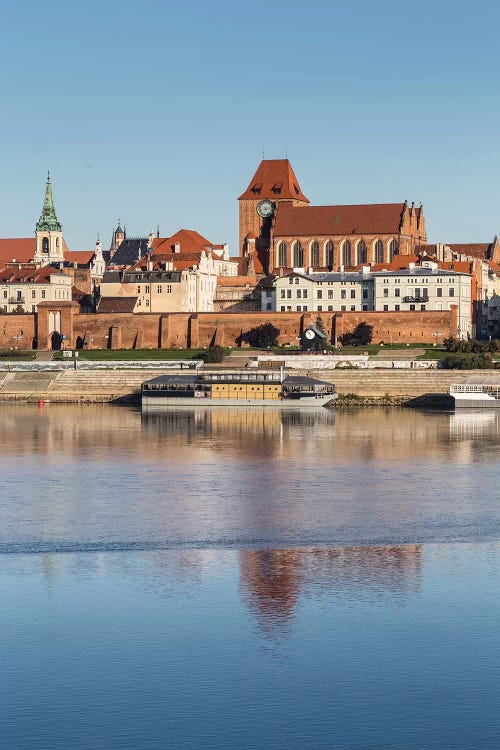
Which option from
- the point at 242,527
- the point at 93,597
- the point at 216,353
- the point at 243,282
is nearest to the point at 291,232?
the point at 243,282

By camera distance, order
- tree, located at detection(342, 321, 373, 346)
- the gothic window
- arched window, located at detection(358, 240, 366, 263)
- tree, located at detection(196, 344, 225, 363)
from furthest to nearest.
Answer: arched window, located at detection(358, 240, 366, 263)
the gothic window
tree, located at detection(342, 321, 373, 346)
tree, located at detection(196, 344, 225, 363)

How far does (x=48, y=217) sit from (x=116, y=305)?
36.8m

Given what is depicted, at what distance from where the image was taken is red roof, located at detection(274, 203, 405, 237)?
103938mm

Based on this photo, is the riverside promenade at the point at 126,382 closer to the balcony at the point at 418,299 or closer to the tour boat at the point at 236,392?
the tour boat at the point at 236,392

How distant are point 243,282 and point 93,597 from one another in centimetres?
7818

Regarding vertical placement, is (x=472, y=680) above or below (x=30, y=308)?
below

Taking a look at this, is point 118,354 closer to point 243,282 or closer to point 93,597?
point 243,282

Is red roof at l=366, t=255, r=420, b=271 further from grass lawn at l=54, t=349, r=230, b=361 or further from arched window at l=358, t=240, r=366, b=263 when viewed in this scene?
grass lawn at l=54, t=349, r=230, b=361

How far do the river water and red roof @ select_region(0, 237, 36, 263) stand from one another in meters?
83.3

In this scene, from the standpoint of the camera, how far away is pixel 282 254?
106188mm

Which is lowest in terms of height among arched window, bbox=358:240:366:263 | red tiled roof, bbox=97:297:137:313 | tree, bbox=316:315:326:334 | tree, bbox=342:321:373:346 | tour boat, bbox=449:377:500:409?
tour boat, bbox=449:377:500:409

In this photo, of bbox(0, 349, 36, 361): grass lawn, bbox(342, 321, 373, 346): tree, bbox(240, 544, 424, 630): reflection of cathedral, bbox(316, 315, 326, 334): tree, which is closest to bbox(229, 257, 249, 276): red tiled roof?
bbox(316, 315, 326, 334): tree

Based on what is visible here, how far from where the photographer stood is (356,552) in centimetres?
2508

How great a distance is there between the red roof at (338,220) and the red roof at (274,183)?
3696 mm
